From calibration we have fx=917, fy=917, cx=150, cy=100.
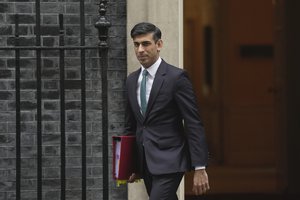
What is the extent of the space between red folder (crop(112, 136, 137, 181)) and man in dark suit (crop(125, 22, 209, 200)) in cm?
11

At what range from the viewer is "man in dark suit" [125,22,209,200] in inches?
222

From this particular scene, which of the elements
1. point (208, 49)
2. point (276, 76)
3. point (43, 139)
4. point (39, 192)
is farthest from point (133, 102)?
point (208, 49)

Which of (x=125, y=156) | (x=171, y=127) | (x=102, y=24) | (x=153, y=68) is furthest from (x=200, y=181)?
(x=102, y=24)

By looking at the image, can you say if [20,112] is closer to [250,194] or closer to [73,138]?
[73,138]

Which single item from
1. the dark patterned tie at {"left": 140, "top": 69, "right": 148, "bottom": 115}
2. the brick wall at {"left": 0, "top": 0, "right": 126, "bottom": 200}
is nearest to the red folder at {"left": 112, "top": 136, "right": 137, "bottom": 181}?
the dark patterned tie at {"left": 140, "top": 69, "right": 148, "bottom": 115}

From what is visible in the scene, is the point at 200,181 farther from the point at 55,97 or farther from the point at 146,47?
the point at 55,97

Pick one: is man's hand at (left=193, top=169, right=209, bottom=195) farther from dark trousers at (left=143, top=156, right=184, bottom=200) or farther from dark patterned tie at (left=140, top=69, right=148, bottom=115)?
dark patterned tie at (left=140, top=69, right=148, bottom=115)

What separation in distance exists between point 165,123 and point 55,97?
207cm

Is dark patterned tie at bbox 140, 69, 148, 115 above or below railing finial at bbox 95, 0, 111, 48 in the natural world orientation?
below

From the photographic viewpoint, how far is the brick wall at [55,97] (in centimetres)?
753

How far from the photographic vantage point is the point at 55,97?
7.57 meters

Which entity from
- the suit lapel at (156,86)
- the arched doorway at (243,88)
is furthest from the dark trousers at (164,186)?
the arched doorway at (243,88)

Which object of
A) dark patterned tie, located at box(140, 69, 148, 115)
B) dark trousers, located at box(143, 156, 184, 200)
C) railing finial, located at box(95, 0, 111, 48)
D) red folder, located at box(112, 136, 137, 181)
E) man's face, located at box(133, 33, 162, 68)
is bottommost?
dark trousers, located at box(143, 156, 184, 200)

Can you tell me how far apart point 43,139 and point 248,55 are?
802cm
